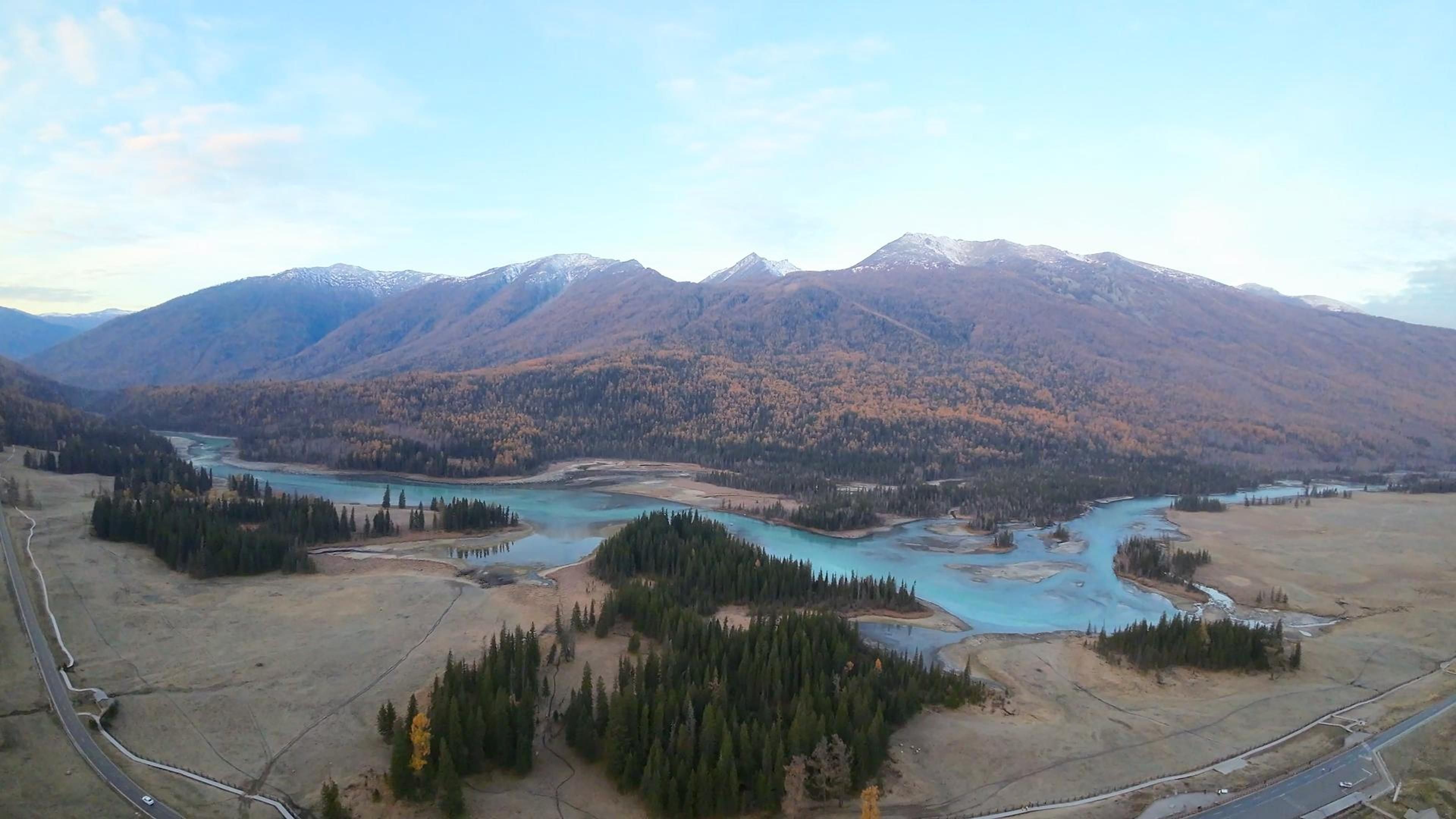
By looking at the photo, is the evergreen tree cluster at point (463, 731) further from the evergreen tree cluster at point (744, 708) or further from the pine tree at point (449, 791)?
the evergreen tree cluster at point (744, 708)

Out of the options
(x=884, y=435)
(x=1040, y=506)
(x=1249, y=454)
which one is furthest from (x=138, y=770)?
(x=1249, y=454)

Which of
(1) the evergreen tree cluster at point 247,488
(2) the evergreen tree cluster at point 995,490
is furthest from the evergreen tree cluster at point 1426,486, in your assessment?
(1) the evergreen tree cluster at point 247,488

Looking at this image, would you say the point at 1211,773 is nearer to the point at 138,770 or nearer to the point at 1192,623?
the point at 1192,623

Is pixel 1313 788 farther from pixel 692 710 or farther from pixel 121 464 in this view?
pixel 121 464

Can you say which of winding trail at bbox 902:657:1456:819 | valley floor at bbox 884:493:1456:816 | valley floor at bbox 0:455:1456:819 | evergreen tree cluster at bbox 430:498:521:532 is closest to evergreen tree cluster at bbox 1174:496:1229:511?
valley floor at bbox 884:493:1456:816

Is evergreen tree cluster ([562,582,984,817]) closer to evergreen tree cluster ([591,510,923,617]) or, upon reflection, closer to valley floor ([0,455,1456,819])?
valley floor ([0,455,1456,819])

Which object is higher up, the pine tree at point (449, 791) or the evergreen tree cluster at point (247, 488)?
the evergreen tree cluster at point (247, 488)

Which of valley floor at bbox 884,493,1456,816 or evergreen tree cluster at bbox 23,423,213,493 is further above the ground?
evergreen tree cluster at bbox 23,423,213,493
